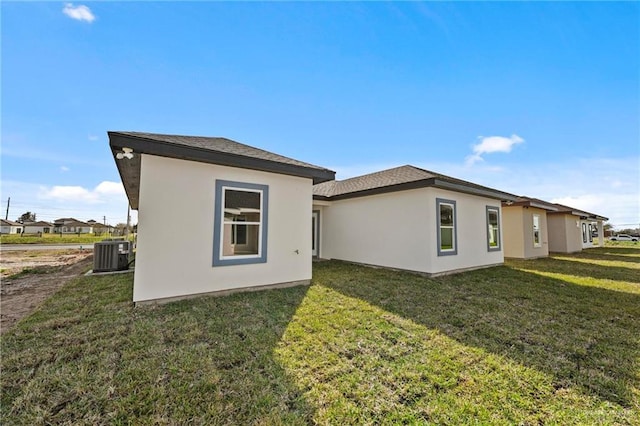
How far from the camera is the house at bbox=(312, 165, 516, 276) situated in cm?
733

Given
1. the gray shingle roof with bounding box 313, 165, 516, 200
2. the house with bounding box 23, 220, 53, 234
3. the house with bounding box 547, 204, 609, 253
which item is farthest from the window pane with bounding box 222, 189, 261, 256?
the house with bounding box 23, 220, 53, 234

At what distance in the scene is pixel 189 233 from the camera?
15.4ft

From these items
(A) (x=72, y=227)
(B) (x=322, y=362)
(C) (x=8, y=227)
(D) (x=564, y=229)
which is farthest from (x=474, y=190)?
(C) (x=8, y=227)

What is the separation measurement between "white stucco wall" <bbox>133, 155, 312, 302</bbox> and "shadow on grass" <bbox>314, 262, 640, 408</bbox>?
1.74 metres

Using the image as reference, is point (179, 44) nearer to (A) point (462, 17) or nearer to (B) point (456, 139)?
(A) point (462, 17)

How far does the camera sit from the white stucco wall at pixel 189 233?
4.36 metres

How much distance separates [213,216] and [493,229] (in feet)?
32.8

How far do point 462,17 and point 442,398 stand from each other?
9.16m

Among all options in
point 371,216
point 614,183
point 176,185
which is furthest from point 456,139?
point 614,183

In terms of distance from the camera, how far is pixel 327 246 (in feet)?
34.6

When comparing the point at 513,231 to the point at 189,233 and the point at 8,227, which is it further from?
the point at 8,227

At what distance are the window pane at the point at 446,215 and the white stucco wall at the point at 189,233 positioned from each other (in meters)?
4.80

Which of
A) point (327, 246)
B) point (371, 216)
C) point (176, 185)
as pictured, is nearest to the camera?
point (176, 185)

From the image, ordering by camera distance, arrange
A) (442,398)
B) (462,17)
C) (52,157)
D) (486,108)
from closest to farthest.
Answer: (442,398) < (462,17) < (486,108) < (52,157)
